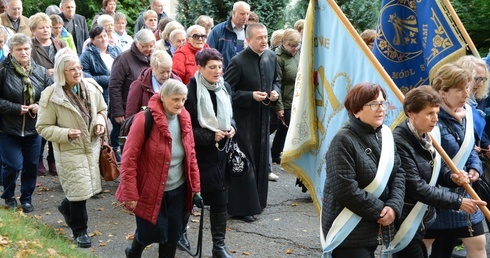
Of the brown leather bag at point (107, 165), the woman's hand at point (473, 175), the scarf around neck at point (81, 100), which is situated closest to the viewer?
the woman's hand at point (473, 175)

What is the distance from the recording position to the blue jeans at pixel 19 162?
360 inches

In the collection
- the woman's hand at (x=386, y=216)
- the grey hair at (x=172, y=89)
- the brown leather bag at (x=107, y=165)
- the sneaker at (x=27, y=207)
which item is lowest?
the sneaker at (x=27, y=207)

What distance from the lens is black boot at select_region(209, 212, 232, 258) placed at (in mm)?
7621

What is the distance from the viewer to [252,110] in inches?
367

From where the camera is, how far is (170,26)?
11.3 metres

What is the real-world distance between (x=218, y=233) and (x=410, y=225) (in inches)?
90.8

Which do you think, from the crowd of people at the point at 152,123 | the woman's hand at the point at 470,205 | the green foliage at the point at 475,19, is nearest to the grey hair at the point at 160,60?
the crowd of people at the point at 152,123

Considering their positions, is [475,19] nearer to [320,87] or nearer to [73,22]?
[73,22]

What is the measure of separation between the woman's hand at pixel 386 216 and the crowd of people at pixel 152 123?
201 cm

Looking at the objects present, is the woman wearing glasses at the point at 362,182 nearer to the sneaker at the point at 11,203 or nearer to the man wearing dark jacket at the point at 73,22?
the sneaker at the point at 11,203

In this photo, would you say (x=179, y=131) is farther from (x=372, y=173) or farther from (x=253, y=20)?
(x=253, y=20)

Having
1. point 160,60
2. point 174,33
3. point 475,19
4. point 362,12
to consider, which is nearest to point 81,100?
point 160,60

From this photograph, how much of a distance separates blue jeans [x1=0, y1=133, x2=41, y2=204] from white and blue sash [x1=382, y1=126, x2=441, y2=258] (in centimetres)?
472

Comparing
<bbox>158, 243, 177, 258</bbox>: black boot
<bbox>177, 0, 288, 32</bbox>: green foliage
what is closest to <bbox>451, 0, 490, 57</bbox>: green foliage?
<bbox>177, 0, 288, 32</bbox>: green foliage
